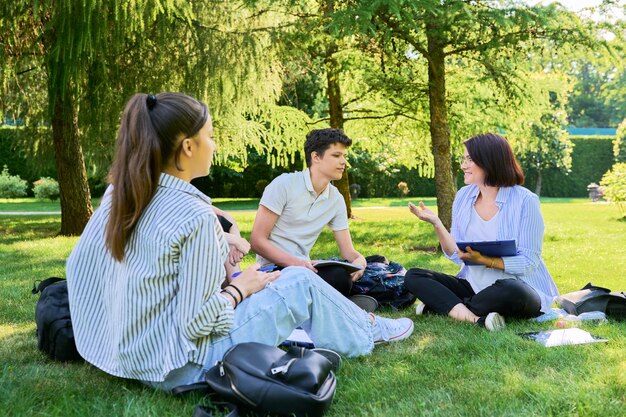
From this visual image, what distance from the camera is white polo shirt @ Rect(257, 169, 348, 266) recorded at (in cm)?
474

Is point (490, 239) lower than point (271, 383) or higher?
higher

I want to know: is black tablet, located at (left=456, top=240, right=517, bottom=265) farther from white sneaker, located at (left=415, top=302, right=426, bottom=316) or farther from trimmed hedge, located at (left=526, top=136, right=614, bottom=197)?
trimmed hedge, located at (left=526, top=136, right=614, bottom=197)

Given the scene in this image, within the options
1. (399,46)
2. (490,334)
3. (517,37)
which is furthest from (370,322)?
(399,46)

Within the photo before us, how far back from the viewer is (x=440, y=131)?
29.1ft

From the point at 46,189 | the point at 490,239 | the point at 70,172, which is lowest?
the point at 46,189

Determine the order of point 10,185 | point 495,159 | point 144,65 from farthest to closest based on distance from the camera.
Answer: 1. point 10,185
2. point 144,65
3. point 495,159

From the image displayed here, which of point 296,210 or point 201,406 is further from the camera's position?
point 296,210

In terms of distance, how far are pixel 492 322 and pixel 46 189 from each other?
20.6 m

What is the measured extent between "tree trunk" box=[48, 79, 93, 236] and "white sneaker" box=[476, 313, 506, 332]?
775 cm

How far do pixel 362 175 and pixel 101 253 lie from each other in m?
22.6

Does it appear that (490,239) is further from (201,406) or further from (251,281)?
(201,406)

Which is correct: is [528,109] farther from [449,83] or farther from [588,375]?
[588,375]

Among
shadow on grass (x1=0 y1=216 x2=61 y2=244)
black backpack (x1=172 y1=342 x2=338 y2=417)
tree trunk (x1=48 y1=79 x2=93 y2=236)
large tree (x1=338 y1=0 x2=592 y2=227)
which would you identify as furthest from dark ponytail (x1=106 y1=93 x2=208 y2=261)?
shadow on grass (x1=0 y1=216 x2=61 y2=244)

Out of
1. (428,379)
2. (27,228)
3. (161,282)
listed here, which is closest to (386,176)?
(27,228)
